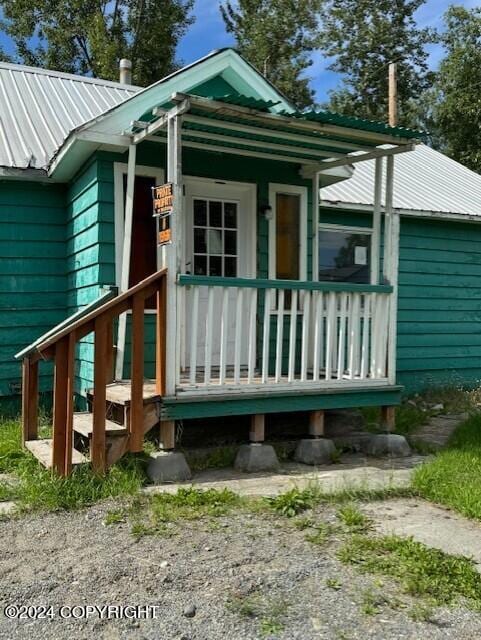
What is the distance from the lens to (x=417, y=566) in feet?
11.0

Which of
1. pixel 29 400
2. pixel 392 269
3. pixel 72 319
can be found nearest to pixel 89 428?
pixel 29 400

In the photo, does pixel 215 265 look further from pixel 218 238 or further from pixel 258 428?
pixel 258 428

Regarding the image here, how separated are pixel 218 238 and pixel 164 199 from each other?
1822 mm

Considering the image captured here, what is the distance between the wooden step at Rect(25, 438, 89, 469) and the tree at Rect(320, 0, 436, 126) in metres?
25.3

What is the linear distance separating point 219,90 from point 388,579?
5074 millimetres

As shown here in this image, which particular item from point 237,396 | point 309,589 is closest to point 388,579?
point 309,589

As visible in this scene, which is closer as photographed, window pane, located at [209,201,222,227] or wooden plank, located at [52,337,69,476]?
wooden plank, located at [52,337,69,476]

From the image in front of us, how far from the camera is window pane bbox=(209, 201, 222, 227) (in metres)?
6.84

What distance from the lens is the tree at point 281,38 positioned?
92.3ft

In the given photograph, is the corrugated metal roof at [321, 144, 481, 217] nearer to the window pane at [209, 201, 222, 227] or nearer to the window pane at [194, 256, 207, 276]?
the window pane at [209, 201, 222, 227]

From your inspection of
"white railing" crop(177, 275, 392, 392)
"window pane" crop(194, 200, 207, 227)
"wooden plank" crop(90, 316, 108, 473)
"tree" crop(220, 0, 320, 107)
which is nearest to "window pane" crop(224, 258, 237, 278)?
"white railing" crop(177, 275, 392, 392)

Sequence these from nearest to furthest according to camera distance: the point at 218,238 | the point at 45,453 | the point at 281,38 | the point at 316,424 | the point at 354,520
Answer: the point at 354,520 < the point at 45,453 < the point at 316,424 < the point at 218,238 < the point at 281,38

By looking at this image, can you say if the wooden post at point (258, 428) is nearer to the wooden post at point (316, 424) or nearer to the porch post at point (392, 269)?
the wooden post at point (316, 424)

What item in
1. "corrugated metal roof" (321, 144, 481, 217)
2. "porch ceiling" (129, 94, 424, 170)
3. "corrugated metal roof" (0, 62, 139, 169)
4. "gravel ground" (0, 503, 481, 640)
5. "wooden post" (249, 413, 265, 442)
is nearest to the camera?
"gravel ground" (0, 503, 481, 640)
